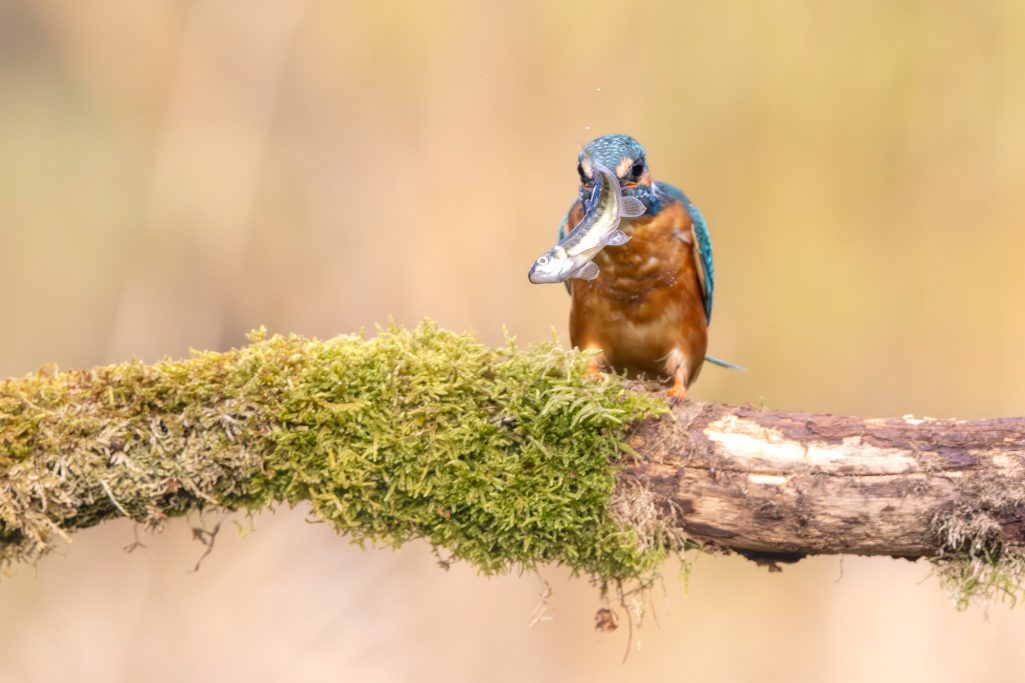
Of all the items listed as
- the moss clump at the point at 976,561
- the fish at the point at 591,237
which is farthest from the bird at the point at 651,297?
the moss clump at the point at 976,561

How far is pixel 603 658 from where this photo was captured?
4410 millimetres

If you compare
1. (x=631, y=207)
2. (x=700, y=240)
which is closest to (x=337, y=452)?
(x=631, y=207)

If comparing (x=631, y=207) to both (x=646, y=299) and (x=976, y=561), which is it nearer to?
(x=646, y=299)

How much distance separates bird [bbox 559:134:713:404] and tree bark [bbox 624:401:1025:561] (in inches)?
32.2

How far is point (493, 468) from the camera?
214 cm

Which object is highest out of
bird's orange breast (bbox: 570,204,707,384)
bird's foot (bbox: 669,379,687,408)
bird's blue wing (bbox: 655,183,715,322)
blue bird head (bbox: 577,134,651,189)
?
blue bird head (bbox: 577,134,651,189)

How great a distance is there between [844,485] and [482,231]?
2.62m

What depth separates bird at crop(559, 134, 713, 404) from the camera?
121 inches

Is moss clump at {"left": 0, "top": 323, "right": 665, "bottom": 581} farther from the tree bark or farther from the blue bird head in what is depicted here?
the blue bird head

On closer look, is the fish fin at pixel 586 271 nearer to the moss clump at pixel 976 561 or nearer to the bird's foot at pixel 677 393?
the bird's foot at pixel 677 393

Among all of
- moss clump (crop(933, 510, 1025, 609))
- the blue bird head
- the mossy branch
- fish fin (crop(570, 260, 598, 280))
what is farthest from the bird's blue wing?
moss clump (crop(933, 510, 1025, 609))

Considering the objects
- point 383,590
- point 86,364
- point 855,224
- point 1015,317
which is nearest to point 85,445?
point 383,590

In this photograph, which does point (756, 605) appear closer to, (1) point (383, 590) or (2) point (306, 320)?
(1) point (383, 590)

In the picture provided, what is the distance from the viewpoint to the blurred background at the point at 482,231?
4188 mm
